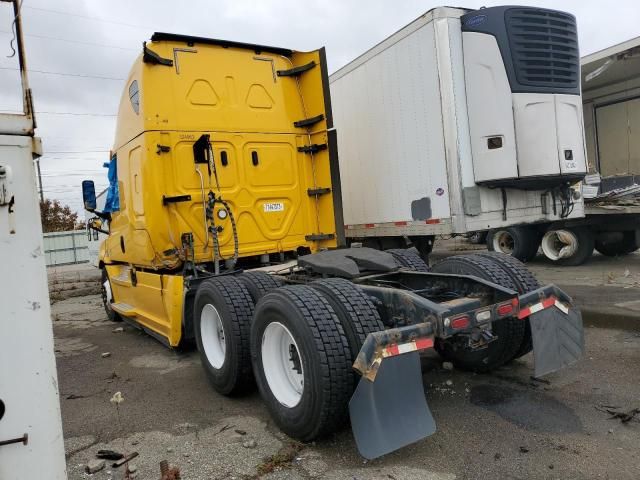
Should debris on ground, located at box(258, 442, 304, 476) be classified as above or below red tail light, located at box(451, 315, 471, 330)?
below

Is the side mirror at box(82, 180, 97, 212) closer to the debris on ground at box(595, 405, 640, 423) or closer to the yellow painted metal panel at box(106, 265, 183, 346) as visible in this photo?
the yellow painted metal panel at box(106, 265, 183, 346)

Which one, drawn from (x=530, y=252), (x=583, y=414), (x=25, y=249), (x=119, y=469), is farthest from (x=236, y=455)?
(x=530, y=252)

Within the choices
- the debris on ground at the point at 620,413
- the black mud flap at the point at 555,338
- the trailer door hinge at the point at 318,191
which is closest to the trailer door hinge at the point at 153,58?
the trailer door hinge at the point at 318,191

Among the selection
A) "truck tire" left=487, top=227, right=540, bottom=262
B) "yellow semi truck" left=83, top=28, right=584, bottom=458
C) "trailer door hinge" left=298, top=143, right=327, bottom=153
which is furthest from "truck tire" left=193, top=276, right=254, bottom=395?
"truck tire" left=487, top=227, right=540, bottom=262

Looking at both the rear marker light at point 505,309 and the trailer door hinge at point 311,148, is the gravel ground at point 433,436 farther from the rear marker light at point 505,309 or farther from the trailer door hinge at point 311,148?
the trailer door hinge at point 311,148

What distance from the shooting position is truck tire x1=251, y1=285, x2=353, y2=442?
9.64 feet

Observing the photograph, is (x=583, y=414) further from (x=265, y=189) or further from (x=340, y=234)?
(x=265, y=189)

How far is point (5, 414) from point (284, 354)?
2.10m

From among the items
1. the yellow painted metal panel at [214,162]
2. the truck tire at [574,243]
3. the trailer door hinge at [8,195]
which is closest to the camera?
the trailer door hinge at [8,195]

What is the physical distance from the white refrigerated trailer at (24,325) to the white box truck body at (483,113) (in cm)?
587

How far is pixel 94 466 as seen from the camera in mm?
3047

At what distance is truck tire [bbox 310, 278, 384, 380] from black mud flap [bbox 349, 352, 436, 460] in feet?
1.00

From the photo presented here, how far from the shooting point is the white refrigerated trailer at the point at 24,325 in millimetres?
1590

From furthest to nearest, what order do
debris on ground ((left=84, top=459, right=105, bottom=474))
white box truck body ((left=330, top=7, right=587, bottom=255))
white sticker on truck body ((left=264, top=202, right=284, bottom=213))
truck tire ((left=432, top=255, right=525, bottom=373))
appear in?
white box truck body ((left=330, top=7, right=587, bottom=255)) < white sticker on truck body ((left=264, top=202, right=284, bottom=213)) < truck tire ((left=432, top=255, right=525, bottom=373)) < debris on ground ((left=84, top=459, right=105, bottom=474))
